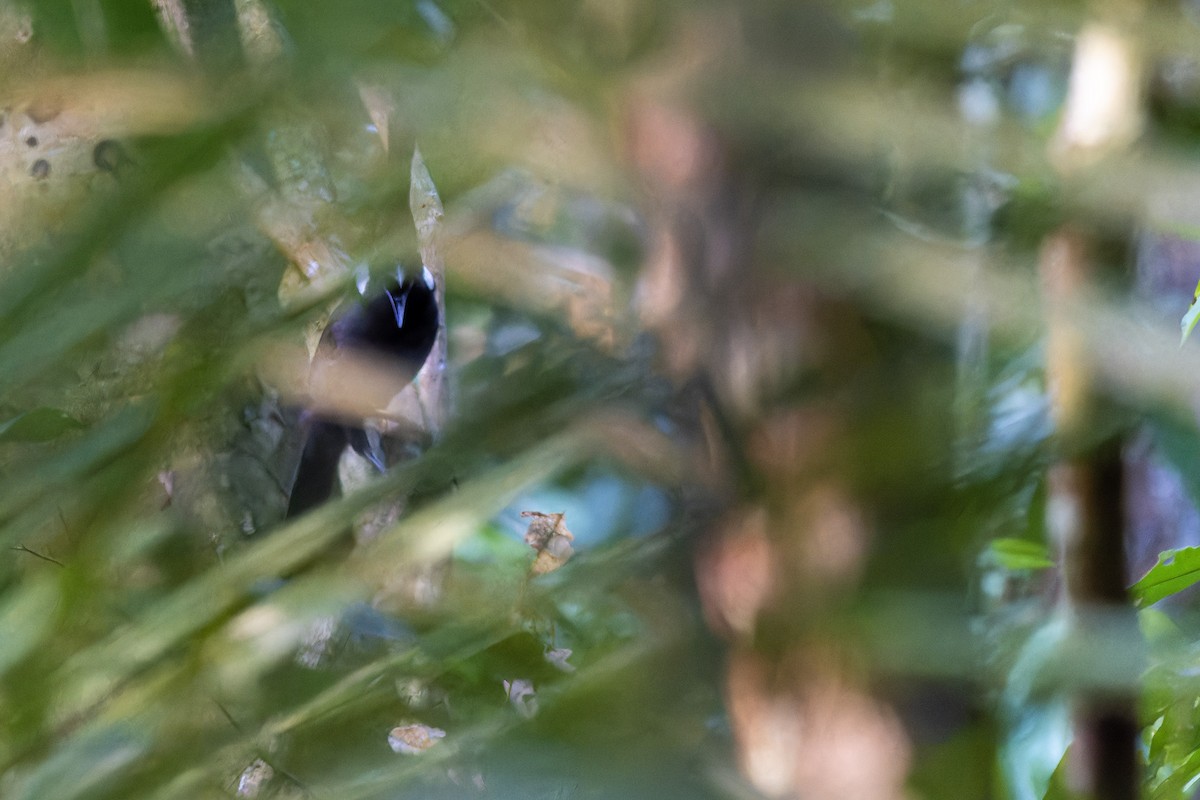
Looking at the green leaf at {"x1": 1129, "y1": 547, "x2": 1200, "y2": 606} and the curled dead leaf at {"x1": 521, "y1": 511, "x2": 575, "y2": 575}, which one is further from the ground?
the green leaf at {"x1": 1129, "y1": 547, "x2": 1200, "y2": 606}

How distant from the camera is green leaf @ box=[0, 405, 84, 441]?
0.27 meters

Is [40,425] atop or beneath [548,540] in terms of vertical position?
atop

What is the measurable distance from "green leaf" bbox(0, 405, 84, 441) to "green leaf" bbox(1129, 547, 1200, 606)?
13.0 inches

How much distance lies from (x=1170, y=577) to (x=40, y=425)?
0.36m

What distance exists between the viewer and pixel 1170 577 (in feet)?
1.07

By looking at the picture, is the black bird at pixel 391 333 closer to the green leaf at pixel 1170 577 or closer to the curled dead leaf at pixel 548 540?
the curled dead leaf at pixel 548 540

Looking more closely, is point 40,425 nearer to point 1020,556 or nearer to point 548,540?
point 548,540

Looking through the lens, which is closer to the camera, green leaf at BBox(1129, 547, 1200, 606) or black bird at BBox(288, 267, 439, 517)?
green leaf at BBox(1129, 547, 1200, 606)

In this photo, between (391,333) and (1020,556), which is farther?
(391,333)

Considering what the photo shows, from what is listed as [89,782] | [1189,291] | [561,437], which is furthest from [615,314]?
[1189,291]

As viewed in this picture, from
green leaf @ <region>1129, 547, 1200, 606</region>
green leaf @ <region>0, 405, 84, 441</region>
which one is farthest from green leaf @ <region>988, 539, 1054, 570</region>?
green leaf @ <region>0, 405, 84, 441</region>

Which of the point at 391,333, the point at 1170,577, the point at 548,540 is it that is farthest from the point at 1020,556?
the point at 391,333

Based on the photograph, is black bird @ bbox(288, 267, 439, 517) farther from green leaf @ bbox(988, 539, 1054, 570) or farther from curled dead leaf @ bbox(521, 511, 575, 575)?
green leaf @ bbox(988, 539, 1054, 570)

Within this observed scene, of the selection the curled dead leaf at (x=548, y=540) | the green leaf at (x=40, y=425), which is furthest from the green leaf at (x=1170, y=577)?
the green leaf at (x=40, y=425)
